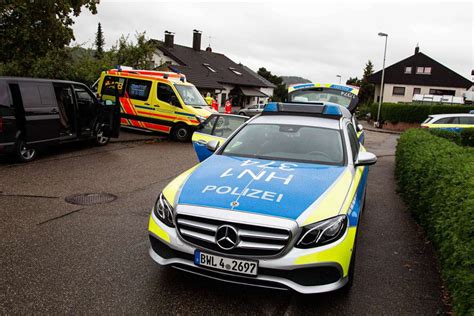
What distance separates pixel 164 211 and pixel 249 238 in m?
0.88

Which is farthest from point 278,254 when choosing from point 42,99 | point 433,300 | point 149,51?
point 149,51

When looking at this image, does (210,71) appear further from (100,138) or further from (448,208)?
(448,208)

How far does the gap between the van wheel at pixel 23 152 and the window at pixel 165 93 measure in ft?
19.5

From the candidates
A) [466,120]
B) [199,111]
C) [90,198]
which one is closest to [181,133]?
[199,111]

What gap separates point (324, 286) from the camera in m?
3.17

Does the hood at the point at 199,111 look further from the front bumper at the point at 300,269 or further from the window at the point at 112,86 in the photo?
the front bumper at the point at 300,269

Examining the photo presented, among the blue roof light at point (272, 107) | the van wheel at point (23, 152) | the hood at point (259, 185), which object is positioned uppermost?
the blue roof light at point (272, 107)

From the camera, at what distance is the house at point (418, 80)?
180 feet

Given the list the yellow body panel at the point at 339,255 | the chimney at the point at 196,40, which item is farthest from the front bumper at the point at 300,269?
the chimney at the point at 196,40

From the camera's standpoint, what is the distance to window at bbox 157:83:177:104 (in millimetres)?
14428

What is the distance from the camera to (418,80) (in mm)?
55844

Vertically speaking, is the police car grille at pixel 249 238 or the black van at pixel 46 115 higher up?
the black van at pixel 46 115

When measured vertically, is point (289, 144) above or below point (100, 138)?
above

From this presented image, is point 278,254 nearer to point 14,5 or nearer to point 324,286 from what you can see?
point 324,286
